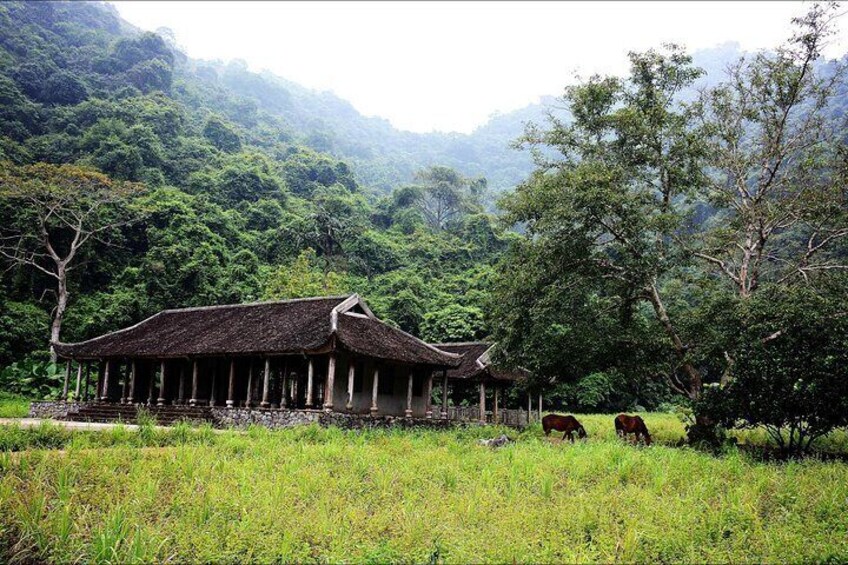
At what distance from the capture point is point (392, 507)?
26.0 ft

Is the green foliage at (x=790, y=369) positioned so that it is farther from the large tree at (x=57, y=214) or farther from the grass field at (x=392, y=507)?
the large tree at (x=57, y=214)

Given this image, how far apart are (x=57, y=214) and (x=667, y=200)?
30595 mm

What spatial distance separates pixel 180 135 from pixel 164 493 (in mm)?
50167

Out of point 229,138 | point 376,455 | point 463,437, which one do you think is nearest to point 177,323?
point 463,437

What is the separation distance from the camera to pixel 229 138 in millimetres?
59375

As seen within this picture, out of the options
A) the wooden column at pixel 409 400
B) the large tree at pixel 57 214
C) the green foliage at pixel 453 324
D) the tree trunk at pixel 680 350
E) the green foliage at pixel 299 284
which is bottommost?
the wooden column at pixel 409 400

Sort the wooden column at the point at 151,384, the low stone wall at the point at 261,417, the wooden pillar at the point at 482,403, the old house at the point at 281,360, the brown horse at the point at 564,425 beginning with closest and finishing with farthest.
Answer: the low stone wall at the point at 261,417 < the brown horse at the point at 564,425 < the old house at the point at 281,360 < the wooden column at the point at 151,384 < the wooden pillar at the point at 482,403

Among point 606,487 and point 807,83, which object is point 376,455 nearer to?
point 606,487

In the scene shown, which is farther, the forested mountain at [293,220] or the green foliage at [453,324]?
the green foliage at [453,324]

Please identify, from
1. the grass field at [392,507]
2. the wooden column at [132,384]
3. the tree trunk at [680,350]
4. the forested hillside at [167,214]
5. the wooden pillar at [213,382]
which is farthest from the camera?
the forested hillside at [167,214]

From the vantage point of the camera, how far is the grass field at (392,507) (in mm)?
6684

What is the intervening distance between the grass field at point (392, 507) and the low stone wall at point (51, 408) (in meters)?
13.0

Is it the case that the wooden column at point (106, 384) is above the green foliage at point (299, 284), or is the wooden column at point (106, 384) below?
below

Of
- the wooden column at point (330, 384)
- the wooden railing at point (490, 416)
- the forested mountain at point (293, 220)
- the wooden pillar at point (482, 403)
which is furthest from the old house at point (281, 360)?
the forested mountain at point (293, 220)
